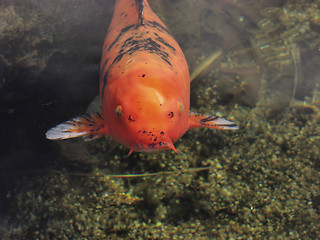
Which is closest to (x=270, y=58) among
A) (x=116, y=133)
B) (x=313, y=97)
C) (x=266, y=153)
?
(x=313, y=97)

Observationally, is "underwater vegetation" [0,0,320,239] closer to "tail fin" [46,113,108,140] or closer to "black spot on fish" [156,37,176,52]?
"tail fin" [46,113,108,140]

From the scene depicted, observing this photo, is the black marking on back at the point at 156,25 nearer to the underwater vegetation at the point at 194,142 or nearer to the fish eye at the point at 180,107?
the underwater vegetation at the point at 194,142

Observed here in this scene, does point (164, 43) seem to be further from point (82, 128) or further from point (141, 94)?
point (82, 128)

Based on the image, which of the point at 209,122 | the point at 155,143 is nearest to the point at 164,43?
the point at 209,122

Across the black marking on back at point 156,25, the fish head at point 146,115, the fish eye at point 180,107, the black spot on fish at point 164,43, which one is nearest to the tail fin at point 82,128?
the fish head at point 146,115

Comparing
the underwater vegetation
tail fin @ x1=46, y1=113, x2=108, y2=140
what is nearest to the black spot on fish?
the underwater vegetation

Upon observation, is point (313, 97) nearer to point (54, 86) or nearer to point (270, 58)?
point (270, 58)
